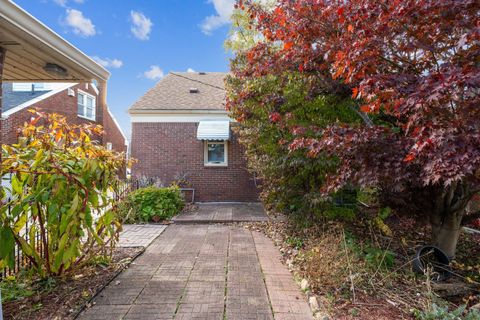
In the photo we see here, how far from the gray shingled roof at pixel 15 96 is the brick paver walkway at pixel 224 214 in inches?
495

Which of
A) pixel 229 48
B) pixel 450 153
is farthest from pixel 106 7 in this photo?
pixel 450 153

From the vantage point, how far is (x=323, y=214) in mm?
6230

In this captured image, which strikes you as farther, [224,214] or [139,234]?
[224,214]

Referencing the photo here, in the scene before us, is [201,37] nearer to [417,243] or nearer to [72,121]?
[72,121]

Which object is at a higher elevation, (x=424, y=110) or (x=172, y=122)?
(x=172, y=122)

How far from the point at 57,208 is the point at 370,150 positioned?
4375mm

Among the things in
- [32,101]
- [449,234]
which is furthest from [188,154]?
[32,101]

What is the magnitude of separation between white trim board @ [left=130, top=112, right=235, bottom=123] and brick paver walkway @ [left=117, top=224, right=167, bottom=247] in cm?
514

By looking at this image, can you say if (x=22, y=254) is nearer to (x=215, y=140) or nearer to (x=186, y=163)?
(x=186, y=163)

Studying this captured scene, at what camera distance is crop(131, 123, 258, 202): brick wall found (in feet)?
38.4

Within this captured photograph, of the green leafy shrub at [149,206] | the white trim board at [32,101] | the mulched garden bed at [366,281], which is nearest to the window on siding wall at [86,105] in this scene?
the white trim board at [32,101]

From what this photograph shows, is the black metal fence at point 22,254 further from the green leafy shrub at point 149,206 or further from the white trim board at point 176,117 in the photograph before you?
the white trim board at point 176,117

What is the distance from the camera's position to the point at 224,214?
9.25 meters

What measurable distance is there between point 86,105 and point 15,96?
13.5ft
